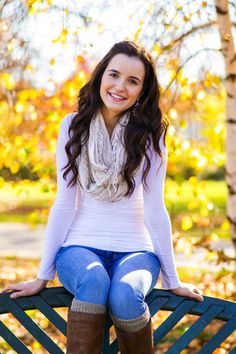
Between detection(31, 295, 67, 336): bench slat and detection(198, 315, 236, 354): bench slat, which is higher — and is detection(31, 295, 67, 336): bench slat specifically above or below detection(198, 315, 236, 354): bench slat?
above

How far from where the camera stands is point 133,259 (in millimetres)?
2980

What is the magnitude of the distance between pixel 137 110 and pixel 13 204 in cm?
1442

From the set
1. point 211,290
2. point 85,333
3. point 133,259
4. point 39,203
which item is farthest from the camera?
point 39,203

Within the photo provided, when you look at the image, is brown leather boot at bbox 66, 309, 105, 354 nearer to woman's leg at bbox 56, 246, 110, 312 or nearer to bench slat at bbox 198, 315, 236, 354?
woman's leg at bbox 56, 246, 110, 312

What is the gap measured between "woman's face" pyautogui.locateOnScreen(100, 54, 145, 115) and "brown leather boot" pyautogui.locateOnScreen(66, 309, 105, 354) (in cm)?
94

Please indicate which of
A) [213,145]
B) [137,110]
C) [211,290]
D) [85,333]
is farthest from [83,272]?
[211,290]

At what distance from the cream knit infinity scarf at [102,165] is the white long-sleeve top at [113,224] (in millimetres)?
60

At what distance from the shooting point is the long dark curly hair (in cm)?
308

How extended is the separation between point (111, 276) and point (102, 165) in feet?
1.57

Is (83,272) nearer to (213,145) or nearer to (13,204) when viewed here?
(213,145)

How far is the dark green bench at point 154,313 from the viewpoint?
9.84 feet

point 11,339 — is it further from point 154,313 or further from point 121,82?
point 121,82

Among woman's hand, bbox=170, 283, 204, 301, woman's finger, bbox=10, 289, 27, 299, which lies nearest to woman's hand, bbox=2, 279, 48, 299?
woman's finger, bbox=10, 289, 27, 299

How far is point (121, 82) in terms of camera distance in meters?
3.10
